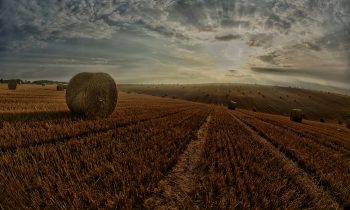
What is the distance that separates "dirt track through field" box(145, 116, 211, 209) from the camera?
428cm

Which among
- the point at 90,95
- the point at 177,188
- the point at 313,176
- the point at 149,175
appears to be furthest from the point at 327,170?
the point at 90,95

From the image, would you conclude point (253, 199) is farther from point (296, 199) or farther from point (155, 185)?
point (155, 185)

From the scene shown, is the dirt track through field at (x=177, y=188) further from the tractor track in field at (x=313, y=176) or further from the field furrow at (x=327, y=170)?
the field furrow at (x=327, y=170)

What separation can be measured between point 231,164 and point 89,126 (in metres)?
6.20

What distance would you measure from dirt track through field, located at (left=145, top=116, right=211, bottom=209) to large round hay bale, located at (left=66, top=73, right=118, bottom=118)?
759cm

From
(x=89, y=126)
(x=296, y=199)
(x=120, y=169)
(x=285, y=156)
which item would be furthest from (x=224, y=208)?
(x=89, y=126)

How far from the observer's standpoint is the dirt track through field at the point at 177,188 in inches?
168

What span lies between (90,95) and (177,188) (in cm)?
979

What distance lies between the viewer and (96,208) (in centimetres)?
→ 383

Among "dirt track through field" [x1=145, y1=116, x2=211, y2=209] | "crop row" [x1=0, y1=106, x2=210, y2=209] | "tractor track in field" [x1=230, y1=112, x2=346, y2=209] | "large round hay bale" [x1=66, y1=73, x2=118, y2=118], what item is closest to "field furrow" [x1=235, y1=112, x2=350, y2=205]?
"tractor track in field" [x1=230, y1=112, x2=346, y2=209]

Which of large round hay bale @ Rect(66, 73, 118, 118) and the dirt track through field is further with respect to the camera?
large round hay bale @ Rect(66, 73, 118, 118)

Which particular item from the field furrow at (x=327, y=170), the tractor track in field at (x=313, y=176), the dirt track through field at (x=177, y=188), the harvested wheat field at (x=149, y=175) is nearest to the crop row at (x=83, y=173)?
the harvested wheat field at (x=149, y=175)

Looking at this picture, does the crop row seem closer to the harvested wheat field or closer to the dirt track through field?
the harvested wheat field

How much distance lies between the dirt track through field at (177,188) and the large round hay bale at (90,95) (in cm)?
759
